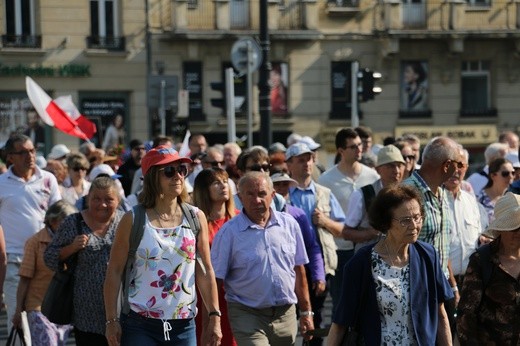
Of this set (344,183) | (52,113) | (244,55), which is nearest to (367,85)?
(244,55)

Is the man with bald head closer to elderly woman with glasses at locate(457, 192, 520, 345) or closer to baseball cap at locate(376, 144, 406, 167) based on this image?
elderly woman with glasses at locate(457, 192, 520, 345)

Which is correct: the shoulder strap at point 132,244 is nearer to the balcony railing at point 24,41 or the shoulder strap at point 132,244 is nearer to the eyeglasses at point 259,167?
the eyeglasses at point 259,167

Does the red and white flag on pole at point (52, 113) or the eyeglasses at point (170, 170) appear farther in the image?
the red and white flag on pole at point (52, 113)

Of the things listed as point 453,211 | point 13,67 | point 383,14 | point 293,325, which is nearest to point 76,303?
point 293,325

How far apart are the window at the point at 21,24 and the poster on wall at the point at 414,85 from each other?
10.4m

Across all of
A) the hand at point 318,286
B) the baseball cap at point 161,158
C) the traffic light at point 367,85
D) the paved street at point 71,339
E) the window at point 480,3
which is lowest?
the paved street at point 71,339

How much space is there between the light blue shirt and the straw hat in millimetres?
1880

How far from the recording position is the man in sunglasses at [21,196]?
12.2 m

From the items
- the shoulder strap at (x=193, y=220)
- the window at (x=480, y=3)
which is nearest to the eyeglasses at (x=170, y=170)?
the shoulder strap at (x=193, y=220)

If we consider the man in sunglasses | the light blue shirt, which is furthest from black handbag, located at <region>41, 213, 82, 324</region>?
the man in sunglasses

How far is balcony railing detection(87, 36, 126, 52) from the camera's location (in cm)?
3672

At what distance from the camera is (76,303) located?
905 centimetres

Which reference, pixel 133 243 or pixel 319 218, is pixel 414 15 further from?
pixel 133 243

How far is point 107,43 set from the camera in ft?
121
